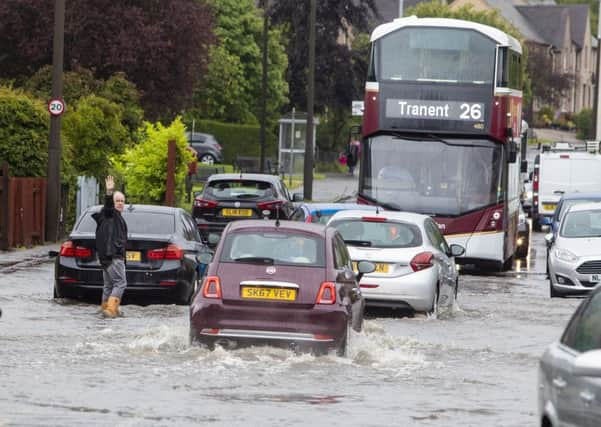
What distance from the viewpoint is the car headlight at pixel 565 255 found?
2572 centimetres

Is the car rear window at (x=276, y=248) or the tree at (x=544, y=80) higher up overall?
the tree at (x=544, y=80)

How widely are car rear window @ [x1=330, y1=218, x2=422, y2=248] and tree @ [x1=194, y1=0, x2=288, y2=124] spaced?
5961 centimetres

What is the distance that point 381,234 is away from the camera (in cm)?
2169

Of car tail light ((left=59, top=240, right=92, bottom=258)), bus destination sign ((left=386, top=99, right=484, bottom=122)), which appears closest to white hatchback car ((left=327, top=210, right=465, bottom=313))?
car tail light ((left=59, top=240, right=92, bottom=258))

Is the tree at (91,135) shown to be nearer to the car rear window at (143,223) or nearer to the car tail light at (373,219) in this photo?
the car rear window at (143,223)

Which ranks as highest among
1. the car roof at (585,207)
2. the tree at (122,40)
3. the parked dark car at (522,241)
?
the tree at (122,40)

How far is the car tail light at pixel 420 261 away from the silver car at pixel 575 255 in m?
4.84

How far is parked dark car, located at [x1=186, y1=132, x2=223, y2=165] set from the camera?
2926 inches

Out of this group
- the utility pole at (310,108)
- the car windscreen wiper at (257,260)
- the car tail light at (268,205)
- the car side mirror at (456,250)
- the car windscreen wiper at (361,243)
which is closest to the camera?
the car windscreen wiper at (257,260)

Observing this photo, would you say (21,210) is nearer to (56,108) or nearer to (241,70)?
(56,108)

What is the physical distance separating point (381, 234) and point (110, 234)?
3.59 metres

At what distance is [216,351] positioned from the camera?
621 inches

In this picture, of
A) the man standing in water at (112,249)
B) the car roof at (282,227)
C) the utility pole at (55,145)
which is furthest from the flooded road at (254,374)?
the utility pole at (55,145)

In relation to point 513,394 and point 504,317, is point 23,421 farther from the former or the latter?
point 504,317
